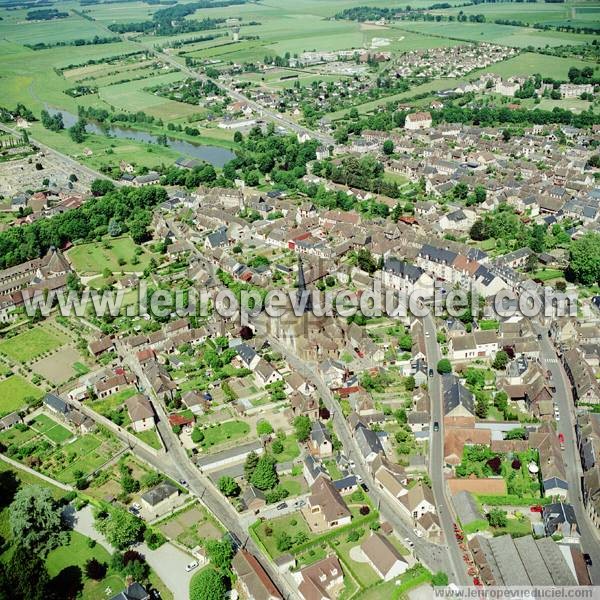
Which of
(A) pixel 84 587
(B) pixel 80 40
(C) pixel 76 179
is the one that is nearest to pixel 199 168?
(C) pixel 76 179

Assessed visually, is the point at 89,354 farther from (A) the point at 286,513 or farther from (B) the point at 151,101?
(B) the point at 151,101

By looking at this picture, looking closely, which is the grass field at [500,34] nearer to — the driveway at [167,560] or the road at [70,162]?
the road at [70,162]

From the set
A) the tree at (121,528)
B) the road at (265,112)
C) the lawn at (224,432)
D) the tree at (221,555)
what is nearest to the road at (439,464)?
the tree at (221,555)

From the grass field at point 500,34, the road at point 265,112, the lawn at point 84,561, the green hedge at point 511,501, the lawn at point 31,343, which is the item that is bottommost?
the lawn at point 84,561

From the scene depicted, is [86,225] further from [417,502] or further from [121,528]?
[417,502]

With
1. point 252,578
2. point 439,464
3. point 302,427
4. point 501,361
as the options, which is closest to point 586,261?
point 501,361

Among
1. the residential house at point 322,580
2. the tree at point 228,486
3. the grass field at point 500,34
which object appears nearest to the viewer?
the residential house at point 322,580

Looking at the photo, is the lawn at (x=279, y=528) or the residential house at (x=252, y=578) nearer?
the residential house at (x=252, y=578)

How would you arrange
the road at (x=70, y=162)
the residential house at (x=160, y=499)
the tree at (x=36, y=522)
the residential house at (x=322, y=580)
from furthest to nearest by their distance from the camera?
the road at (x=70, y=162) < the residential house at (x=160, y=499) < the tree at (x=36, y=522) < the residential house at (x=322, y=580)
